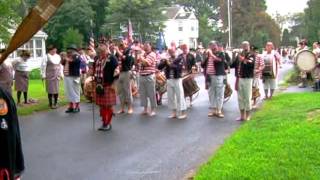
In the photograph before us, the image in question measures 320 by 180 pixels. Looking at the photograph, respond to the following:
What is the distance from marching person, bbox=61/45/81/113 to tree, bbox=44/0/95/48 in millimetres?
39124

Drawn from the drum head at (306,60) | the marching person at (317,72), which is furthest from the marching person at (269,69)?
the drum head at (306,60)

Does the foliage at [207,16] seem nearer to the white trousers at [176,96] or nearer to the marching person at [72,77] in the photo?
the marching person at [72,77]

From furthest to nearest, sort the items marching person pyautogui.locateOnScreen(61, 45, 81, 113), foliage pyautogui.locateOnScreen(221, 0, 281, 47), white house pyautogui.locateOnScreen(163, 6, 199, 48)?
white house pyautogui.locateOnScreen(163, 6, 199, 48) < foliage pyautogui.locateOnScreen(221, 0, 281, 47) < marching person pyautogui.locateOnScreen(61, 45, 81, 113)

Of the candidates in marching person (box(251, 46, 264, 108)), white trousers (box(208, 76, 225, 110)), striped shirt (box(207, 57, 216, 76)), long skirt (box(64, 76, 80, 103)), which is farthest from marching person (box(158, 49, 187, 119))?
long skirt (box(64, 76, 80, 103))

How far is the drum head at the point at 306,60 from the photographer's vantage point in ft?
68.1

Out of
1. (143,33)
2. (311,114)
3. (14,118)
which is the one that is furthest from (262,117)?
(143,33)

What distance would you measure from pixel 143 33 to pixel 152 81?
43641 millimetres

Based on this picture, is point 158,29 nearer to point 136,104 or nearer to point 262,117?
point 136,104

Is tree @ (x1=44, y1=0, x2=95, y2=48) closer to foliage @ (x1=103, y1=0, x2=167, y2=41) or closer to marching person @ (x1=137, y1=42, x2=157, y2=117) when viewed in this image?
foliage @ (x1=103, y1=0, x2=167, y2=41)

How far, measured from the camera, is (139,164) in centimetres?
891

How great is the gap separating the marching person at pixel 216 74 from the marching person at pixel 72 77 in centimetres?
370

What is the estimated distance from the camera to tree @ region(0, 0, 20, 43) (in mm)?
15930

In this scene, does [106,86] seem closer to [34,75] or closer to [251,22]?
[34,75]

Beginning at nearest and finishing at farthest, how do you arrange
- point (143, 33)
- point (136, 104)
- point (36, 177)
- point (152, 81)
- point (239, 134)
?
1. point (36, 177)
2. point (239, 134)
3. point (152, 81)
4. point (136, 104)
5. point (143, 33)
